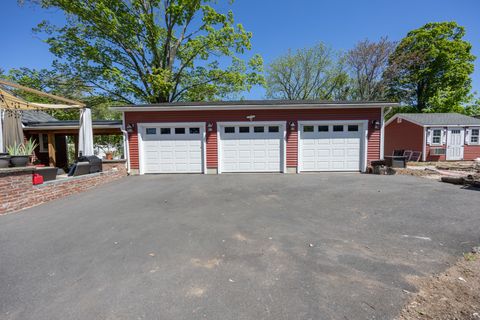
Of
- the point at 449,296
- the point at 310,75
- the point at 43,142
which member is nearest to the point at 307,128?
the point at 449,296

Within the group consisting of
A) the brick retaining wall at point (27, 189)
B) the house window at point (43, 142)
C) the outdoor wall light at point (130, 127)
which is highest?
the outdoor wall light at point (130, 127)

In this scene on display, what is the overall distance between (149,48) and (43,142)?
936 cm

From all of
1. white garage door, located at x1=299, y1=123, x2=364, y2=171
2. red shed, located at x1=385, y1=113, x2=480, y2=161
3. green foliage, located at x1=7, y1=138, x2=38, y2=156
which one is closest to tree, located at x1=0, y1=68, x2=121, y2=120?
green foliage, located at x1=7, y1=138, x2=38, y2=156

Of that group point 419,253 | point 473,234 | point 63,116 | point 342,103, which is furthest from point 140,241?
point 63,116

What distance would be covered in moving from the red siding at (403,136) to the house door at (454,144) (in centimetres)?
163

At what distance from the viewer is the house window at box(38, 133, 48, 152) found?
39.0ft

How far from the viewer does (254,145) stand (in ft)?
30.7

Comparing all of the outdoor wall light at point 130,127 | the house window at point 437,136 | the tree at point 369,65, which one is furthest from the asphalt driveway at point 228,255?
the tree at point 369,65

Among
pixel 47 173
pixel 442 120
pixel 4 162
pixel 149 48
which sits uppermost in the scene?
pixel 149 48

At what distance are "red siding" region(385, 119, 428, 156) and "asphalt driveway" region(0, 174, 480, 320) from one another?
1221 cm

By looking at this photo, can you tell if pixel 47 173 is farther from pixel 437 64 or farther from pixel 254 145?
pixel 437 64

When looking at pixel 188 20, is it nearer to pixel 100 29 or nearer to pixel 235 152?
pixel 100 29

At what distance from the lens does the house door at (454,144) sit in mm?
14070

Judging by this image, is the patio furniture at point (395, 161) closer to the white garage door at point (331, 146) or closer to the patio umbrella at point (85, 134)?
the white garage door at point (331, 146)
